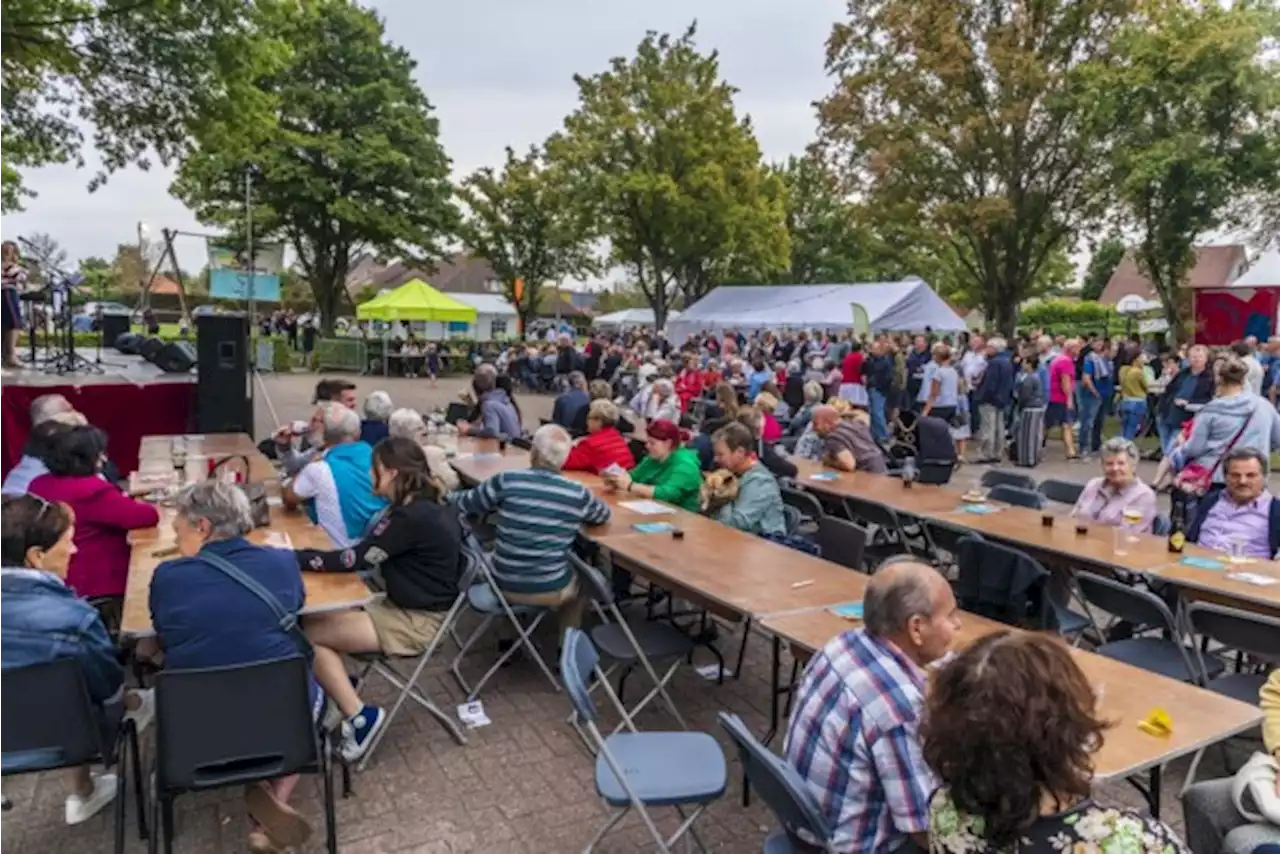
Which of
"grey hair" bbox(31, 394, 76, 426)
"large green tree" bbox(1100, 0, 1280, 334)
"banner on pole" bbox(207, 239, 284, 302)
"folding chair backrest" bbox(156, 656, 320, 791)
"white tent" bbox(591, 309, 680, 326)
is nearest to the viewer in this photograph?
"folding chair backrest" bbox(156, 656, 320, 791)

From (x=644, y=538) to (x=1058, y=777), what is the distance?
3.04 metres

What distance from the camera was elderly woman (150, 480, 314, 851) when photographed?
9.55ft

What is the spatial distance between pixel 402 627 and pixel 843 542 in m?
2.34

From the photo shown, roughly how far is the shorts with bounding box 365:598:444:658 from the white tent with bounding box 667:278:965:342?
1848cm

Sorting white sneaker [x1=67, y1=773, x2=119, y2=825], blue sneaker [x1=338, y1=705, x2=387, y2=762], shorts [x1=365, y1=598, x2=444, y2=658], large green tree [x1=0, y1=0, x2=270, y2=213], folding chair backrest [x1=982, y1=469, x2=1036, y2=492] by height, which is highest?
large green tree [x1=0, y1=0, x2=270, y2=213]

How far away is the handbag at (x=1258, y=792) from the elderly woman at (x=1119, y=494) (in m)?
2.99

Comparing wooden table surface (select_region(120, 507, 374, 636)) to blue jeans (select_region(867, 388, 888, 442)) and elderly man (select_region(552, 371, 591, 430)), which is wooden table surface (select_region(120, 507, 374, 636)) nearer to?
elderly man (select_region(552, 371, 591, 430))

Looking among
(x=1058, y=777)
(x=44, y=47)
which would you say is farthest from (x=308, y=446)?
(x=1058, y=777)

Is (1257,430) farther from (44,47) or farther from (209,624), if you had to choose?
(44,47)

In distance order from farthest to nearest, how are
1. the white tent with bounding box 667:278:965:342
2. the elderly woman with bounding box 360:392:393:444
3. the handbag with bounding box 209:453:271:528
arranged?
the white tent with bounding box 667:278:965:342
the elderly woman with bounding box 360:392:393:444
the handbag with bounding box 209:453:271:528

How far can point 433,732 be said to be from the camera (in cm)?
410

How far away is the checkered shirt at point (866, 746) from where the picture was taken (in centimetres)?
203

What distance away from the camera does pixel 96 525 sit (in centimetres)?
411

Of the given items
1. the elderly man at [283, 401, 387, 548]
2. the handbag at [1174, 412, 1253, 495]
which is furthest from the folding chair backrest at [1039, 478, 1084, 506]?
the elderly man at [283, 401, 387, 548]
